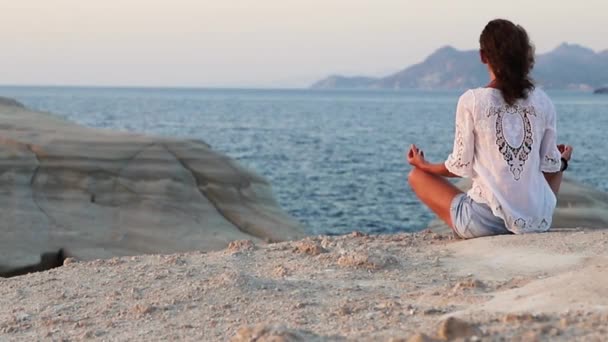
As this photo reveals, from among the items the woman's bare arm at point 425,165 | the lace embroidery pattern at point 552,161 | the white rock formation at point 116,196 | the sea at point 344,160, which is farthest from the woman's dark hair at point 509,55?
the sea at point 344,160

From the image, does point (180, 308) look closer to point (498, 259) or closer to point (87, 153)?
point (498, 259)

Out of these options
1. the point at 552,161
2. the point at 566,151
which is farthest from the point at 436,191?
the point at 566,151

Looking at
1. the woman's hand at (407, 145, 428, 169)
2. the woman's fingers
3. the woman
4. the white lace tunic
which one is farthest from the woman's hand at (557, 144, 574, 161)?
the woman's hand at (407, 145, 428, 169)

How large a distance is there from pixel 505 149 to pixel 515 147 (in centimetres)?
8

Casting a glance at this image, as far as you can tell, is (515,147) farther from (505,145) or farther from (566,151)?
(566,151)

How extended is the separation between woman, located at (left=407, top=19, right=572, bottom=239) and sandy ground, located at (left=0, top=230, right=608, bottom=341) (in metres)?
0.22

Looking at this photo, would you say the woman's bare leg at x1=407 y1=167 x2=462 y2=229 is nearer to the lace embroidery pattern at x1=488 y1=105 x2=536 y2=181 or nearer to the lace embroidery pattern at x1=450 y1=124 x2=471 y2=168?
the lace embroidery pattern at x1=450 y1=124 x2=471 y2=168

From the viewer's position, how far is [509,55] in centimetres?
654

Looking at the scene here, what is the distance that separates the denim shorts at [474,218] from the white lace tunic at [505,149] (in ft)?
0.25

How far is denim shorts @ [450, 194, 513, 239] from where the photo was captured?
6.96 m

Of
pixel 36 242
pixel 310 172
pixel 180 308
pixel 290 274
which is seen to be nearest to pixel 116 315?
pixel 180 308

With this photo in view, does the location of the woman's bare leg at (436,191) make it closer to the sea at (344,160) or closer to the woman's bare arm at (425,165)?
the woman's bare arm at (425,165)

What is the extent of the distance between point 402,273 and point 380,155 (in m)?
32.8

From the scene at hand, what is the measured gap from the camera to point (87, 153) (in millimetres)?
13656
